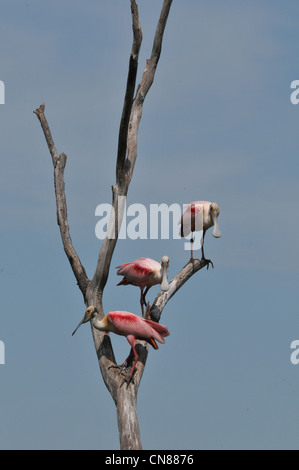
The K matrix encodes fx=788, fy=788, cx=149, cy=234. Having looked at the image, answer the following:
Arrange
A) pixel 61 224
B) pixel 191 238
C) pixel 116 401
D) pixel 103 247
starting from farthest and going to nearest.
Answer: pixel 191 238 → pixel 61 224 → pixel 103 247 → pixel 116 401

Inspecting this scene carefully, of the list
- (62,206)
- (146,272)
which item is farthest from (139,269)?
(62,206)

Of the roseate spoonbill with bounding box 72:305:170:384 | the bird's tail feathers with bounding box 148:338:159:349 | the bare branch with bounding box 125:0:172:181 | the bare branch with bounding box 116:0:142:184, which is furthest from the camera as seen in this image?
the bare branch with bounding box 125:0:172:181

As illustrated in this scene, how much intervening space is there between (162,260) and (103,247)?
1.03 metres

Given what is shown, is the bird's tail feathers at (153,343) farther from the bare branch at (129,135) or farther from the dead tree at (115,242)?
the bare branch at (129,135)

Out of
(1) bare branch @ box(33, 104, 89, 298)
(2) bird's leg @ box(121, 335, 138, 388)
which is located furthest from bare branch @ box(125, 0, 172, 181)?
(2) bird's leg @ box(121, 335, 138, 388)

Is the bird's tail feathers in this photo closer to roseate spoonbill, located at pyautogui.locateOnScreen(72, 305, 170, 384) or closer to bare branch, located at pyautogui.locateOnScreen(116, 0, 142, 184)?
roseate spoonbill, located at pyautogui.locateOnScreen(72, 305, 170, 384)

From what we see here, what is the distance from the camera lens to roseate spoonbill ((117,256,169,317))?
42.5 feet

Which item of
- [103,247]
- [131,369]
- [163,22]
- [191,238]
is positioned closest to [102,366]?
[131,369]

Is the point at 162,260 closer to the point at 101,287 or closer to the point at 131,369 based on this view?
the point at 101,287

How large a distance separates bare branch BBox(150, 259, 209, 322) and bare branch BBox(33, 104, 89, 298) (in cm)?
129

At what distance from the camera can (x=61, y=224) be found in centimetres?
1330

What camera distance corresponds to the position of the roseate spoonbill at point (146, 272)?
13.0 m

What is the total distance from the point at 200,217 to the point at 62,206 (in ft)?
8.09
